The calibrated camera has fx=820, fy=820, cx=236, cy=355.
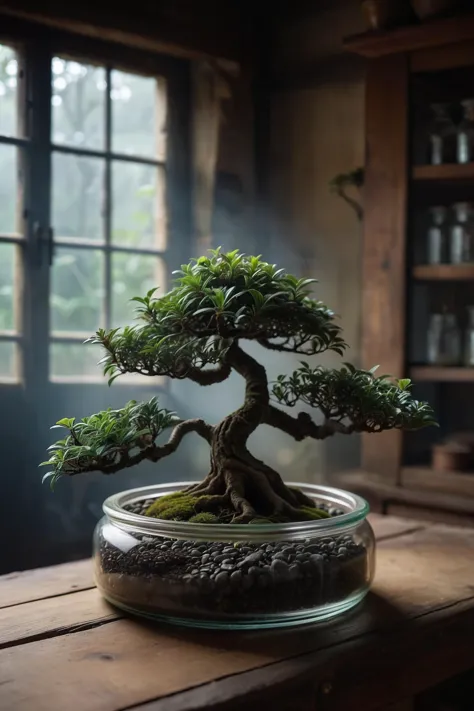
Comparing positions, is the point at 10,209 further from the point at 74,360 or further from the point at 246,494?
the point at 246,494

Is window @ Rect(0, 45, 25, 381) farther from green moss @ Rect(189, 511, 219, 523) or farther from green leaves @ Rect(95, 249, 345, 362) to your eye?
green moss @ Rect(189, 511, 219, 523)

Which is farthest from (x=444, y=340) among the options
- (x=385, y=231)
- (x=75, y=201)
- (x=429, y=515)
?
(x=75, y=201)

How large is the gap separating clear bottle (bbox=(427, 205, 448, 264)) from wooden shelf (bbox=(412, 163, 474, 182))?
8 cm

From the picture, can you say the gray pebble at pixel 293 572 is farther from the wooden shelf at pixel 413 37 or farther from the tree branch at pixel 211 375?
the wooden shelf at pixel 413 37

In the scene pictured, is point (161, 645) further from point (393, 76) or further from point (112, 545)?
point (393, 76)

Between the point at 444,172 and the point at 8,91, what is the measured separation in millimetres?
893

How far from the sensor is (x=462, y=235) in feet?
5.64

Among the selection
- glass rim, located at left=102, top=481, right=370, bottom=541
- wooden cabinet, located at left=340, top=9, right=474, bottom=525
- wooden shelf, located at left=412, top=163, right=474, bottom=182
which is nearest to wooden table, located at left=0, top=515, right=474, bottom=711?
glass rim, located at left=102, top=481, right=370, bottom=541

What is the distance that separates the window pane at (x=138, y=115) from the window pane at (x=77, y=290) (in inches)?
10.5

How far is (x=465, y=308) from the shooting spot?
176 cm

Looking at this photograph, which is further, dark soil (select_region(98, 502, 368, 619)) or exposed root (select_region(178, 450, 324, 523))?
exposed root (select_region(178, 450, 324, 523))

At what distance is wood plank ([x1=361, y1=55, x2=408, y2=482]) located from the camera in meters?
1.70

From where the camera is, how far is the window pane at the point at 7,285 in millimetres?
1619

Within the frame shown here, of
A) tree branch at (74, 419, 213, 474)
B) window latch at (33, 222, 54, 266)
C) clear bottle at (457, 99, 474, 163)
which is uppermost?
clear bottle at (457, 99, 474, 163)
